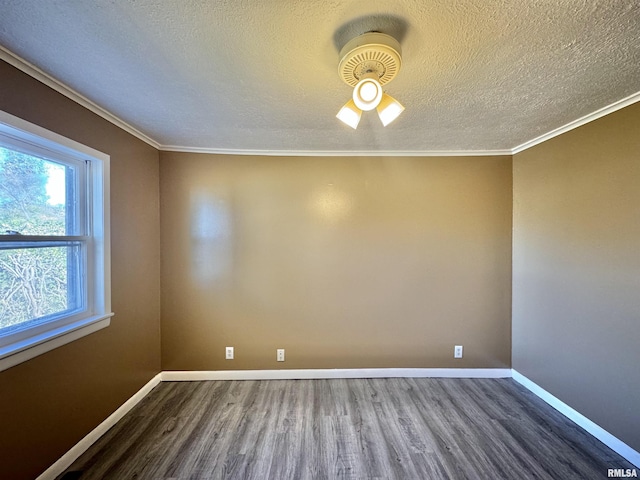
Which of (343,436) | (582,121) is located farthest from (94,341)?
(582,121)

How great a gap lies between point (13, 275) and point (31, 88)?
1084 mm

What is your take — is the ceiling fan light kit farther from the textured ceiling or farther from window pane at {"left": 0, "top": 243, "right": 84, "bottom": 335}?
window pane at {"left": 0, "top": 243, "right": 84, "bottom": 335}

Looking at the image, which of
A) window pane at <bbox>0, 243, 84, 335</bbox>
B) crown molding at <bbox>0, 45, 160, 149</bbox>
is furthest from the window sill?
crown molding at <bbox>0, 45, 160, 149</bbox>

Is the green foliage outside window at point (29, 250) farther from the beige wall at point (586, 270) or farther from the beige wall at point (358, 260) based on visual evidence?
the beige wall at point (586, 270)

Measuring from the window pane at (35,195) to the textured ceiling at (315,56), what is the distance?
1.81 feet

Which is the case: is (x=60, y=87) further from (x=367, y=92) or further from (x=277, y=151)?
(x=367, y=92)

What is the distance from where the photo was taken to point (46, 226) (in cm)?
162

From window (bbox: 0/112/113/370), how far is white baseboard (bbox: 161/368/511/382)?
1.13 m

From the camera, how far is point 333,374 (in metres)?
2.74

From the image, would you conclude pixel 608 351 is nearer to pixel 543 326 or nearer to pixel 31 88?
pixel 543 326

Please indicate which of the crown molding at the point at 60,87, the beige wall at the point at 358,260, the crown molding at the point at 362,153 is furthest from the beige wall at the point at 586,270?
the crown molding at the point at 60,87

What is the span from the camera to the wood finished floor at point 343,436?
165 centimetres

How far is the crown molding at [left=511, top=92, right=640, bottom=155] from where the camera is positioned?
1700 millimetres

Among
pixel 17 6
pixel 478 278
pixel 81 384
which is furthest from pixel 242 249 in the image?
pixel 478 278
